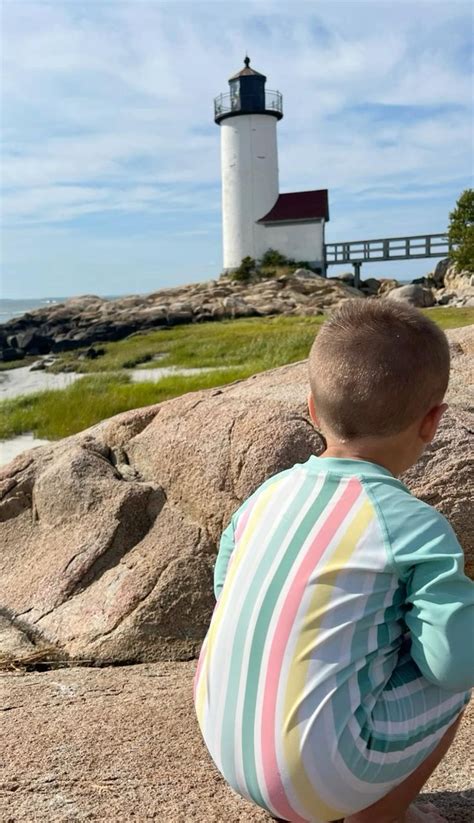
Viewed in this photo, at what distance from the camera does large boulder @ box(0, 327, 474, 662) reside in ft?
12.8

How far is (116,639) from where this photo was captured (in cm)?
381

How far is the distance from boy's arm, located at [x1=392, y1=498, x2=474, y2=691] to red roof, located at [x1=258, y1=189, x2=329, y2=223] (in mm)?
39586

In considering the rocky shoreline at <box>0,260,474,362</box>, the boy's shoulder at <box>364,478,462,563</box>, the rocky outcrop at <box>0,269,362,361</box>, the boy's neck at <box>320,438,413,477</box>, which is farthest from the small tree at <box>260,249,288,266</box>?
the boy's shoulder at <box>364,478,462,563</box>

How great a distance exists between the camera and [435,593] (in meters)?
1.72

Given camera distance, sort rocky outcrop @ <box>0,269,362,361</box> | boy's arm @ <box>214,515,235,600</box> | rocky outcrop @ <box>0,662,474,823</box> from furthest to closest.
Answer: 1. rocky outcrop @ <box>0,269,362,361</box>
2. rocky outcrop @ <box>0,662,474,823</box>
3. boy's arm @ <box>214,515,235,600</box>

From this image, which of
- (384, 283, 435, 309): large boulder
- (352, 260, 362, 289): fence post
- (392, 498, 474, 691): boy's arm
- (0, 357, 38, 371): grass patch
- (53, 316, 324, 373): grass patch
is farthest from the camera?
(352, 260, 362, 289): fence post

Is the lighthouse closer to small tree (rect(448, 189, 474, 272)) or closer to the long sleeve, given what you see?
small tree (rect(448, 189, 474, 272))

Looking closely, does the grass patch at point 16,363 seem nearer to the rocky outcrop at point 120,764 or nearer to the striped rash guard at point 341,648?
the rocky outcrop at point 120,764

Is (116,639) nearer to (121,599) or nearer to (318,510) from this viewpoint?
(121,599)

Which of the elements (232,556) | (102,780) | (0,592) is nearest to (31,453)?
(0,592)

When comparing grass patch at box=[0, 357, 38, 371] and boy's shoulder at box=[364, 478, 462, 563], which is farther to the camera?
grass patch at box=[0, 357, 38, 371]

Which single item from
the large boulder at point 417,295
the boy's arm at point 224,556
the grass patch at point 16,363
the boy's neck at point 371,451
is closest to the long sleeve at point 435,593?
the boy's neck at point 371,451

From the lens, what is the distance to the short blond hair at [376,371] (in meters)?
1.88

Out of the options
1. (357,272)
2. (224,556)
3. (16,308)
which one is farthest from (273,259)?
(16,308)
